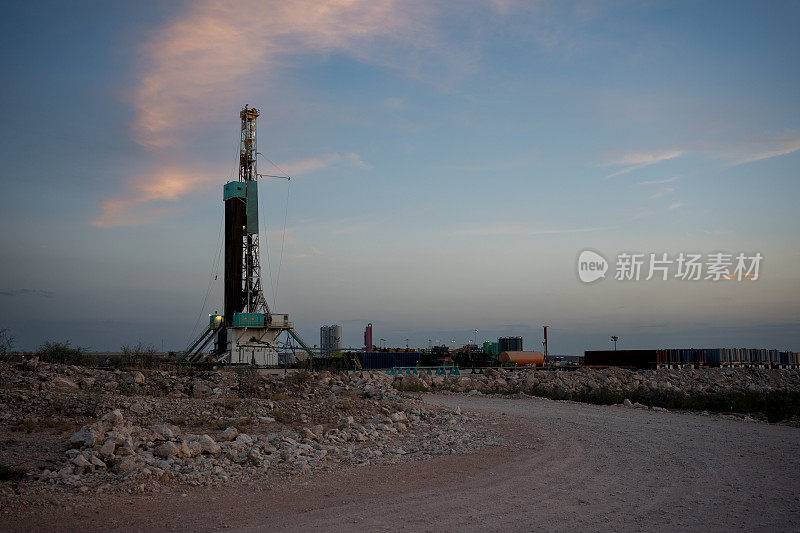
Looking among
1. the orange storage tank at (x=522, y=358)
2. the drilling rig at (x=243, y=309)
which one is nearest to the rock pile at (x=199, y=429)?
the drilling rig at (x=243, y=309)

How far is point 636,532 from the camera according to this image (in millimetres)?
6406

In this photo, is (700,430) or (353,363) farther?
(353,363)

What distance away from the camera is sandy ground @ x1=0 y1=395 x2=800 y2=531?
6883mm

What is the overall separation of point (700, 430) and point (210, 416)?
1205cm

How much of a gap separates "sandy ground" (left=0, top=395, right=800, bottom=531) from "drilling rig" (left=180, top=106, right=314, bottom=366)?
3227cm

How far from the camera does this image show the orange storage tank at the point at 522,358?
49.9 metres

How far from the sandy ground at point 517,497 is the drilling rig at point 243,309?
3227 cm

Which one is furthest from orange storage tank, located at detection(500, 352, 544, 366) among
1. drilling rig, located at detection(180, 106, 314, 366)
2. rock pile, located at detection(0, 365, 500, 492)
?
rock pile, located at detection(0, 365, 500, 492)

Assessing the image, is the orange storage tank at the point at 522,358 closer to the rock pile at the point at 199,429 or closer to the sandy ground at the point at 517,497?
the rock pile at the point at 199,429

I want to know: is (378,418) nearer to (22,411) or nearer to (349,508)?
(349,508)

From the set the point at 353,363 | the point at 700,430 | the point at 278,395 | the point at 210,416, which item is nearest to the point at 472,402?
the point at 278,395

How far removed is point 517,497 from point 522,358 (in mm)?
43614

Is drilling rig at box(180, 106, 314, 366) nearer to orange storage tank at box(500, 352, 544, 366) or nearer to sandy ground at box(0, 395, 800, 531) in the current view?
orange storage tank at box(500, 352, 544, 366)

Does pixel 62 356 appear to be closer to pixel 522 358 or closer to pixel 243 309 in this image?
pixel 243 309
